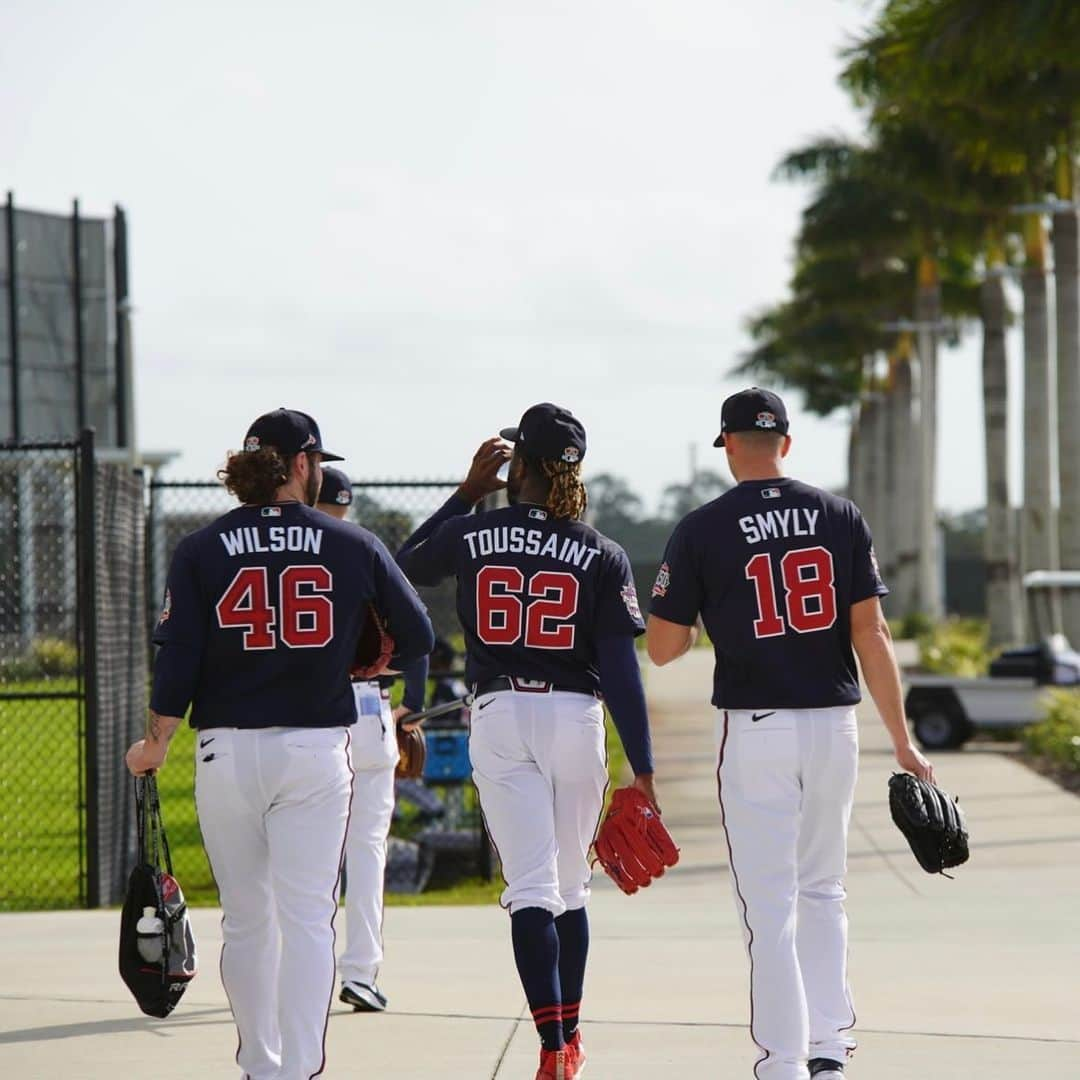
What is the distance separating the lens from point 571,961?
19.7 ft

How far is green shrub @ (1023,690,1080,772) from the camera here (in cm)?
1741

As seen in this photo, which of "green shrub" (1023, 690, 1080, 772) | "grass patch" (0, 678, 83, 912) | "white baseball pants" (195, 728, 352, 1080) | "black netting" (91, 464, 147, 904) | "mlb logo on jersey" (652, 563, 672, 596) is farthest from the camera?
"green shrub" (1023, 690, 1080, 772)

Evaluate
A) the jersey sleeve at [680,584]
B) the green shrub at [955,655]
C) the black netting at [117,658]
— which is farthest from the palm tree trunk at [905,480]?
the jersey sleeve at [680,584]

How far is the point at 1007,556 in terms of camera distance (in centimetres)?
3478

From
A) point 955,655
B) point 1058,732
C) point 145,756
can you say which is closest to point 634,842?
point 145,756

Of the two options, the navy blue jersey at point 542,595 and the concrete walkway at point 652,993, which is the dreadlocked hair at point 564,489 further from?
the concrete walkway at point 652,993

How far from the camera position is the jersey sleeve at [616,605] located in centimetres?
587

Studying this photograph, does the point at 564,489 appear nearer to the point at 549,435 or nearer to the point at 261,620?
the point at 549,435

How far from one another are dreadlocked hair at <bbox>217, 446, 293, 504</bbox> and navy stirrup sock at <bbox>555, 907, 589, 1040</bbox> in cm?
165

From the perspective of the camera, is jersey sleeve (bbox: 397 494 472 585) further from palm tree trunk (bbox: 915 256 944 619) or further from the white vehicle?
palm tree trunk (bbox: 915 256 944 619)

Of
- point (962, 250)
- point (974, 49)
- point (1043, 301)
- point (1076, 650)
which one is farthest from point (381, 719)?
point (962, 250)

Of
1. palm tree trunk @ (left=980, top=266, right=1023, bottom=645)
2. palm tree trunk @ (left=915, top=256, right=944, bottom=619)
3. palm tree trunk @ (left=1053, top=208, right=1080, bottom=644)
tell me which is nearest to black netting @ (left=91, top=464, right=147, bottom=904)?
palm tree trunk @ (left=1053, top=208, right=1080, bottom=644)

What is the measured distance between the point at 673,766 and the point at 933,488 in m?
27.7

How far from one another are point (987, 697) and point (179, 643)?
15.8 metres
